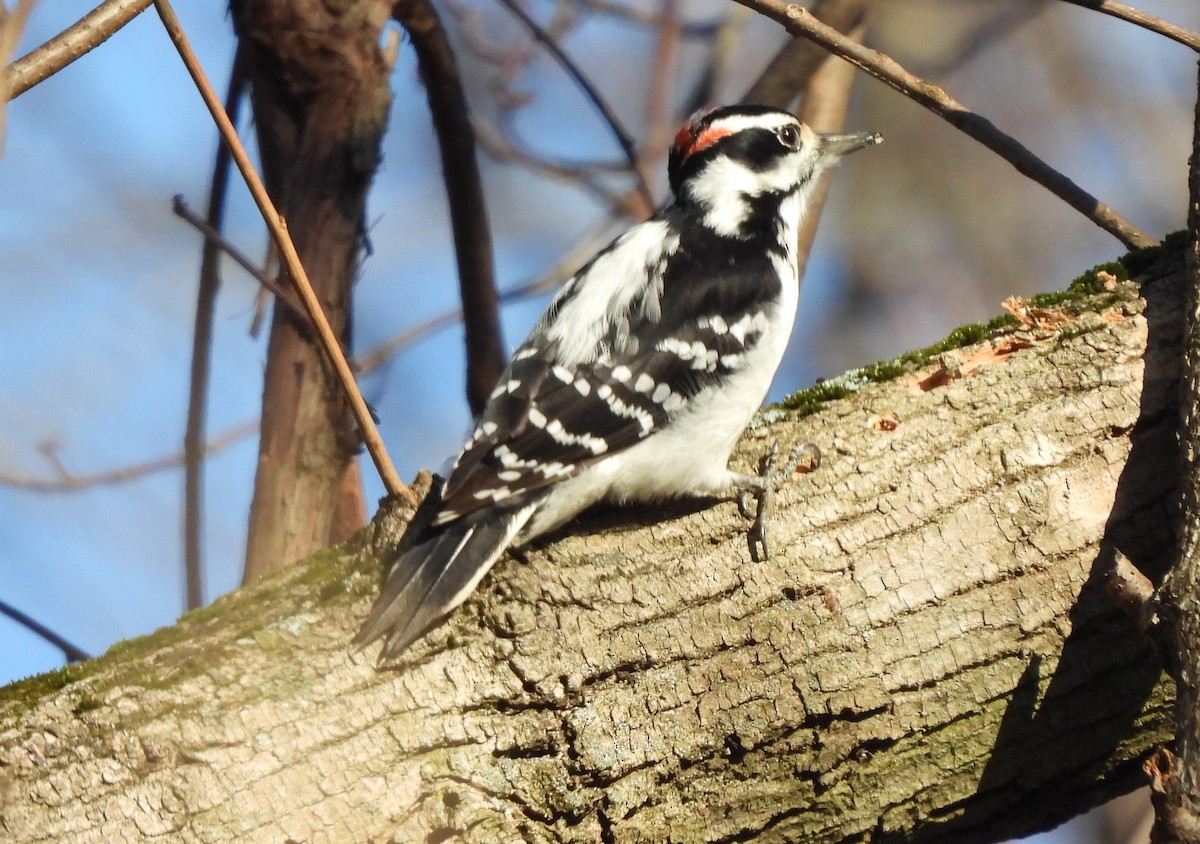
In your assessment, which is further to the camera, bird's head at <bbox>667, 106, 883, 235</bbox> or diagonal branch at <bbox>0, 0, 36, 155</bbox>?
bird's head at <bbox>667, 106, 883, 235</bbox>

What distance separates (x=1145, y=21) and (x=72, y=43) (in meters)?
2.30

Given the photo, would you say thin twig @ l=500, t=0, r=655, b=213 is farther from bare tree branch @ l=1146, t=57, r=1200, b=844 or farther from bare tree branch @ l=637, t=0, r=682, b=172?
bare tree branch @ l=1146, t=57, r=1200, b=844

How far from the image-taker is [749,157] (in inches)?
154

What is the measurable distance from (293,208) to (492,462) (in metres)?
1.01

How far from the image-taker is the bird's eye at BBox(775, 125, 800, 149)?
3.86 meters

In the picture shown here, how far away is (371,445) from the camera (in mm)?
2383

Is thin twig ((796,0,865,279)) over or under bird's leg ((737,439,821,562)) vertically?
over

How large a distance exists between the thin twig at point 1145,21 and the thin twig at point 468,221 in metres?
1.87

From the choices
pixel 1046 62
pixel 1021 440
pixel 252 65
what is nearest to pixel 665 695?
pixel 1021 440

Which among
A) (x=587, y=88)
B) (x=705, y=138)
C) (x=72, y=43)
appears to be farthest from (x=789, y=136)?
(x=72, y=43)

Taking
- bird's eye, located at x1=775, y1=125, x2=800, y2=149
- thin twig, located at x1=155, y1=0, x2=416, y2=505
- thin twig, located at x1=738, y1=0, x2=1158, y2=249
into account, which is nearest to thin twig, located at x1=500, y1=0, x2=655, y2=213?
bird's eye, located at x1=775, y1=125, x2=800, y2=149

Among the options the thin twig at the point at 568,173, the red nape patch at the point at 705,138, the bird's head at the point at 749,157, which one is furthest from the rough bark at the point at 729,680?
the thin twig at the point at 568,173

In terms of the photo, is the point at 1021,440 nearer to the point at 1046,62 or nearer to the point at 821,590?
the point at 821,590

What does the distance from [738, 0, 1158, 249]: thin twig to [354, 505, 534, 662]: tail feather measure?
1419 mm
